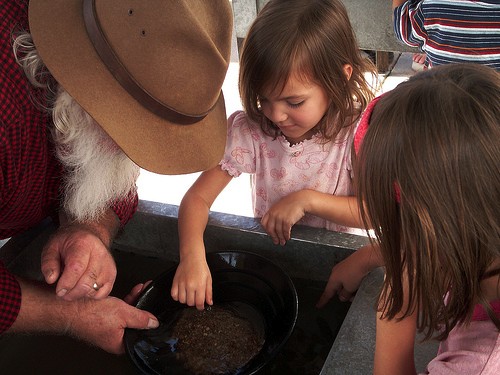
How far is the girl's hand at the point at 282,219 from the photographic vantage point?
5.15 ft

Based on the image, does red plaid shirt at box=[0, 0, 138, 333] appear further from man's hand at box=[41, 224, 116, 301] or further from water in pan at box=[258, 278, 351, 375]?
water in pan at box=[258, 278, 351, 375]

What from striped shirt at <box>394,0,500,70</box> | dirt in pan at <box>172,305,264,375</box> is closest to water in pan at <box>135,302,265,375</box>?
dirt in pan at <box>172,305,264,375</box>

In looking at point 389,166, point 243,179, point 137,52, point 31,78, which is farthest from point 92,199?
point 243,179

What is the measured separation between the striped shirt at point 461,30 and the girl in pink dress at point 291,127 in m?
0.43

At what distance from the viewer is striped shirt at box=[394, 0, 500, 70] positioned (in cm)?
191

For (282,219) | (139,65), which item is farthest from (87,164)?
(282,219)

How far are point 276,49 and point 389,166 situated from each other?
2.15 ft

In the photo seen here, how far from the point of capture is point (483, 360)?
964mm

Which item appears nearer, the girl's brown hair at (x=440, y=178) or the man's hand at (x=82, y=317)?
the girl's brown hair at (x=440, y=178)

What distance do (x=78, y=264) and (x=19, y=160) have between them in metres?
0.30

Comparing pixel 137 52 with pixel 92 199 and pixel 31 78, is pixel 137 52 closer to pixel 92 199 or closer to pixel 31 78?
pixel 31 78

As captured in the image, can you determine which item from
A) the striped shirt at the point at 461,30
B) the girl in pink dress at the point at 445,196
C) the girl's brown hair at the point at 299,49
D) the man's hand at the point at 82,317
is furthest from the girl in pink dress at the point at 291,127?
the girl in pink dress at the point at 445,196

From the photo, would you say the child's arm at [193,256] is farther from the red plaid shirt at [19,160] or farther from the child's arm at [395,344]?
the child's arm at [395,344]

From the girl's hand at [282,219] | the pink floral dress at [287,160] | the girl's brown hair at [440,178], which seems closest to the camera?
the girl's brown hair at [440,178]
